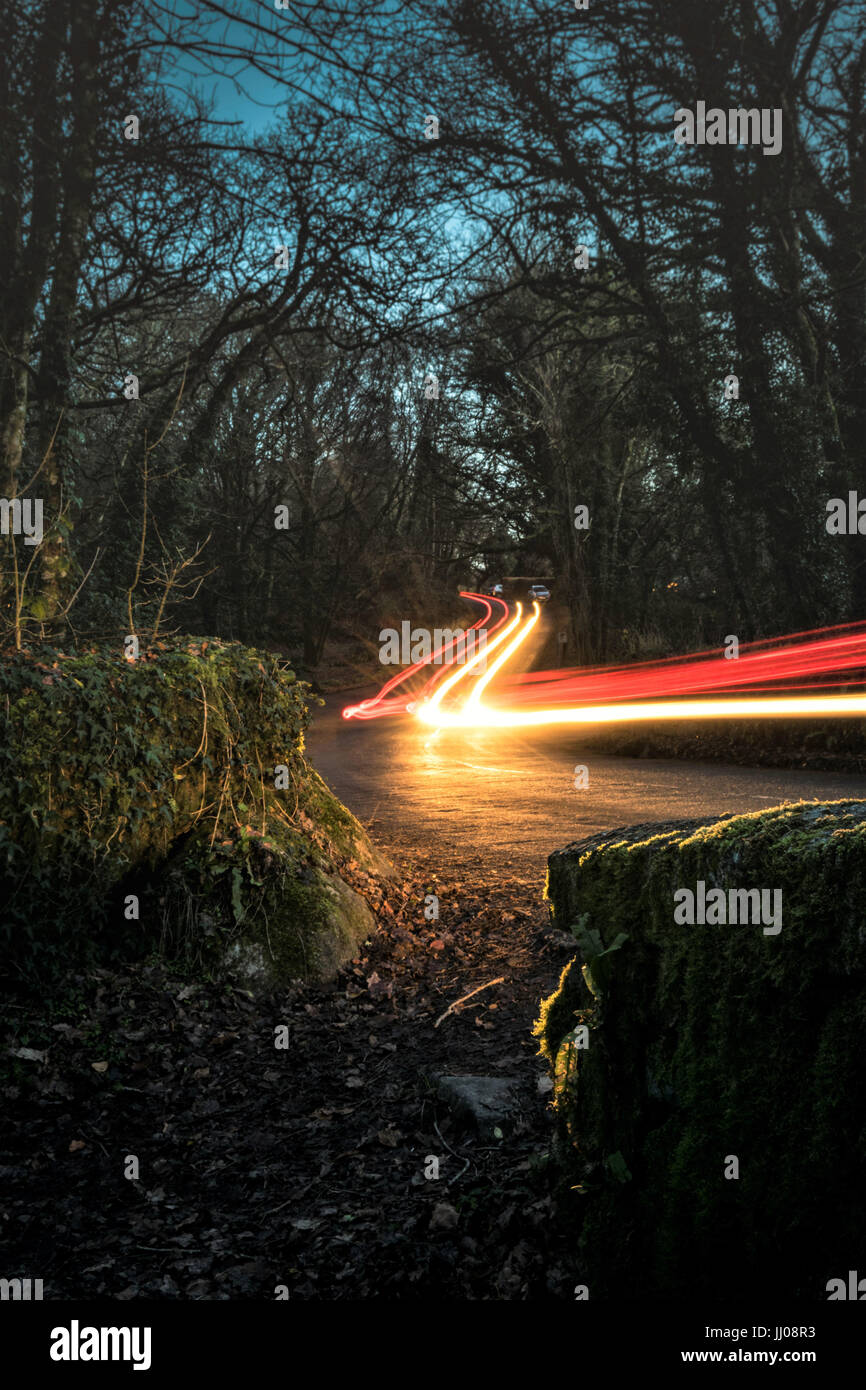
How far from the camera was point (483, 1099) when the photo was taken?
4.48 metres

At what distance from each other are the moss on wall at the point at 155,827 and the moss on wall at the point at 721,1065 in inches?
154

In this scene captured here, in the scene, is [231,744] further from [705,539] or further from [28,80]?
[705,539]

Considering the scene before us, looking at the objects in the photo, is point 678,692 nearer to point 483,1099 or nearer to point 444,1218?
point 483,1099

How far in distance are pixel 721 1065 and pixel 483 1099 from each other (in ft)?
6.80

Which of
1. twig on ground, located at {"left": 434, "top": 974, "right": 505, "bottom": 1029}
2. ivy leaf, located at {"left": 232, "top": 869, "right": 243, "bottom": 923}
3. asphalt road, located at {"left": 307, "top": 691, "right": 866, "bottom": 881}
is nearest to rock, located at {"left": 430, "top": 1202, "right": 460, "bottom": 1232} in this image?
twig on ground, located at {"left": 434, "top": 974, "right": 505, "bottom": 1029}

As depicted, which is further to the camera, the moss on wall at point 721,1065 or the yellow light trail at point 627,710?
the yellow light trail at point 627,710

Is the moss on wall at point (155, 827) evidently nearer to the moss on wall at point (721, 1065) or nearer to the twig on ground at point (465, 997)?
the twig on ground at point (465, 997)

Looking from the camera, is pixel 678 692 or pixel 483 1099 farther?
pixel 678 692

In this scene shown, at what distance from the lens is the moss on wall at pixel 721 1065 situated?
241 centimetres

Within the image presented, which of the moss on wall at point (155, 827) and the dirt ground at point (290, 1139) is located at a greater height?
the moss on wall at point (155, 827)

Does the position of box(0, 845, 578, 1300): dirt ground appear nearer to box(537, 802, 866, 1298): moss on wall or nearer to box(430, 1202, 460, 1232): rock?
box(430, 1202, 460, 1232): rock

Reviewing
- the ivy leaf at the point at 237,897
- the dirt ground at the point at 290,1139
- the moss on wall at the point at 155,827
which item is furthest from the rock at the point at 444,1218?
the ivy leaf at the point at 237,897

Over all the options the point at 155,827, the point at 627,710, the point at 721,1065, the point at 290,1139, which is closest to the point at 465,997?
the point at 290,1139
